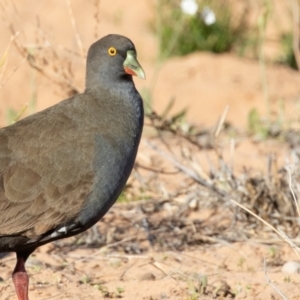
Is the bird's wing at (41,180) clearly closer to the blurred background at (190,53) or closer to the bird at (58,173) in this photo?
the bird at (58,173)

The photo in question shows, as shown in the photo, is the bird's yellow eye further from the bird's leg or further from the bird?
the bird's leg

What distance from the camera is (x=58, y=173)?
4648 mm

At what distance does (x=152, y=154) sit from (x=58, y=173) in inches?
109

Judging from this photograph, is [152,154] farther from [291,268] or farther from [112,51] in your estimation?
[112,51]

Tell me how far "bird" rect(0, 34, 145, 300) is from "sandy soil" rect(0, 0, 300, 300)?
1.78ft

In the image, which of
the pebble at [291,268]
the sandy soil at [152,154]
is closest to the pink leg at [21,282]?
the sandy soil at [152,154]

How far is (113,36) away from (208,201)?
5.94ft

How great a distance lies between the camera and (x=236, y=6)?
37.7ft

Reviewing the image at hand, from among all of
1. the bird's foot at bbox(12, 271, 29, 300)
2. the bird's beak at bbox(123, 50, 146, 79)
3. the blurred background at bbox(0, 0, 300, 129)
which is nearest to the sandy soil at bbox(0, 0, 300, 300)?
the blurred background at bbox(0, 0, 300, 129)

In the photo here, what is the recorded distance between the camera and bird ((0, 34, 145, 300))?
15.1 ft

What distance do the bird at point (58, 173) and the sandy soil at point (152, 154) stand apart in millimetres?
542

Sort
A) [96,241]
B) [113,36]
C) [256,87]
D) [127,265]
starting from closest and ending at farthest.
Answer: [113,36] < [127,265] < [96,241] < [256,87]

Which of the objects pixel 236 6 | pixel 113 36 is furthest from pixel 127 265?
pixel 236 6

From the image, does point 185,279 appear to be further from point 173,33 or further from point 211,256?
point 173,33
